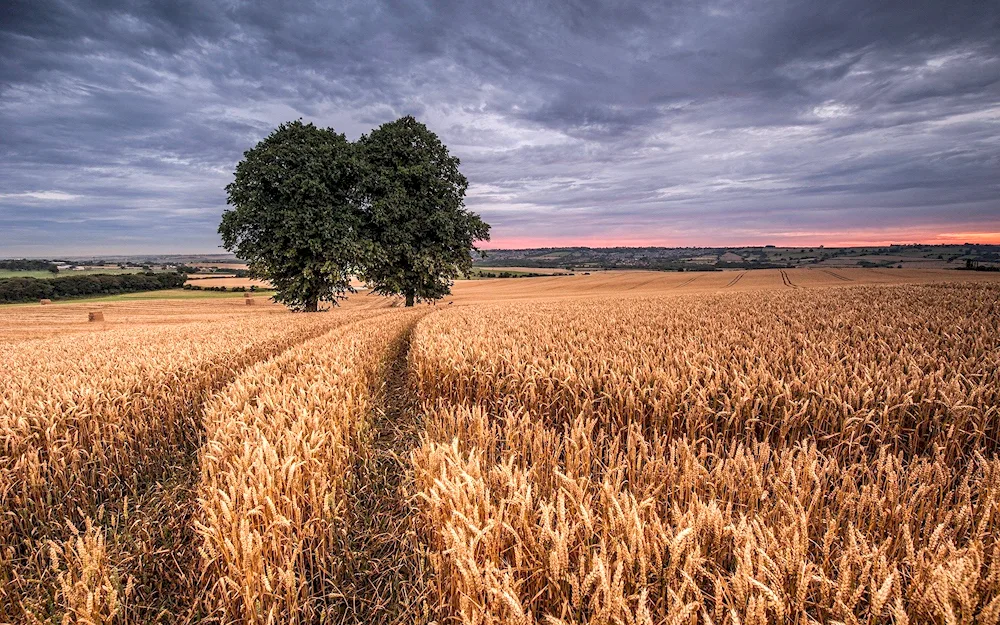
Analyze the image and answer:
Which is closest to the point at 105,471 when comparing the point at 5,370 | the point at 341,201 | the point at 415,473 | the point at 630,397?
the point at 415,473

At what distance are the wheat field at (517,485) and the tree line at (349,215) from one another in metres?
16.7

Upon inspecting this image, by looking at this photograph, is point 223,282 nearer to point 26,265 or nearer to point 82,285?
point 82,285

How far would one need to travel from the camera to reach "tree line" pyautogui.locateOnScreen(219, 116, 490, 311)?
2430cm

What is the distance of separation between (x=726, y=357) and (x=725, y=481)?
424 centimetres

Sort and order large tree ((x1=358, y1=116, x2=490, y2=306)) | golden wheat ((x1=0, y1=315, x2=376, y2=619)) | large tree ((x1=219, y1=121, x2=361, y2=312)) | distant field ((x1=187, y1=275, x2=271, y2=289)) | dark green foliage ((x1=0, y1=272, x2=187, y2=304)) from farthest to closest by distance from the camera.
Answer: distant field ((x1=187, y1=275, x2=271, y2=289))
dark green foliage ((x1=0, y1=272, x2=187, y2=304))
large tree ((x1=358, y1=116, x2=490, y2=306))
large tree ((x1=219, y1=121, x2=361, y2=312))
golden wheat ((x1=0, y1=315, x2=376, y2=619))

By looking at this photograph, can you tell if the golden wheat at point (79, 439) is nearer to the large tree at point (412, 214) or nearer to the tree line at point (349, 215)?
the tree line at point (349, 215)

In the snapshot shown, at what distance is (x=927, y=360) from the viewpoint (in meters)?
5.92

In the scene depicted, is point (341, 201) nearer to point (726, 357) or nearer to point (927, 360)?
point (726, 357)

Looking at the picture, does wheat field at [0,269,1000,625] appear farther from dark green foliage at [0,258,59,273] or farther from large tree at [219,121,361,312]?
dark green foliage at [0,258,59,273]

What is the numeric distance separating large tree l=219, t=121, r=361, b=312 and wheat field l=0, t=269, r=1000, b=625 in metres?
16.3

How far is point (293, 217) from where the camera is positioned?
23.8 m

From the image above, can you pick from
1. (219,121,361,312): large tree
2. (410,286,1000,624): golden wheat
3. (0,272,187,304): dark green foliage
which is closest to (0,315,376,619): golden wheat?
(410,286,1000,624): golden wheat

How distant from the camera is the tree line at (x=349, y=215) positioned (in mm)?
24297

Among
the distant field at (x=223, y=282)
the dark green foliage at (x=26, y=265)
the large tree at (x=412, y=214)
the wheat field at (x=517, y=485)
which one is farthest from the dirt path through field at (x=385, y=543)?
the dark green foliage at (x=26, y=265)
